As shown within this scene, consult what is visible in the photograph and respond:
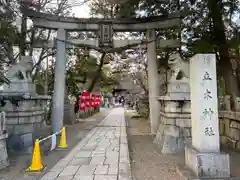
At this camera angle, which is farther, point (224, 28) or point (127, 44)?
point (127, 44)

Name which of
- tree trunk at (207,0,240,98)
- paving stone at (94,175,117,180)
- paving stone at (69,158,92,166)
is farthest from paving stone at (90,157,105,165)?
tree trunk at (207,0,240,98)

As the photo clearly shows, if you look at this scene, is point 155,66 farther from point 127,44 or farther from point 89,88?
point 89,88

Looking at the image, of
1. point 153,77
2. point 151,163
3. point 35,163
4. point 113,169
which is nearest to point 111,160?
point 113,169

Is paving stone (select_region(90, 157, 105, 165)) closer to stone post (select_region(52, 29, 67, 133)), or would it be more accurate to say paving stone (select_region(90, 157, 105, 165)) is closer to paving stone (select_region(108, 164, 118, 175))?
paving stone (select_region(108, 164, 118, 175))

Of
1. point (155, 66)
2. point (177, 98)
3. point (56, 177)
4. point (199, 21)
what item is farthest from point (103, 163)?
point (199, 21)

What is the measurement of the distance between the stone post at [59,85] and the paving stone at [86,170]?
175 inches

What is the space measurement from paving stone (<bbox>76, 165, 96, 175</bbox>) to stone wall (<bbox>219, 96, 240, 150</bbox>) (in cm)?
486

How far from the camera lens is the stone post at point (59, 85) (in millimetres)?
9195

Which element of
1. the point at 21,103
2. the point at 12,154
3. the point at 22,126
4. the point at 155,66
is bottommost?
the point at 12,154

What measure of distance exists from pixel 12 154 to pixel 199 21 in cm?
823

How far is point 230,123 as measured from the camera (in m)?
7.47

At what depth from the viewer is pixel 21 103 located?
6.95 m

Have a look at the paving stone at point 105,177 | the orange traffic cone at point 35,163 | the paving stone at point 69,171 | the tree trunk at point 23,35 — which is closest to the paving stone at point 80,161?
the paving stone at point 69,171

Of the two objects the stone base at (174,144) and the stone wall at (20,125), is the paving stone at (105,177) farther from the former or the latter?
the stone wall at (20,125)
